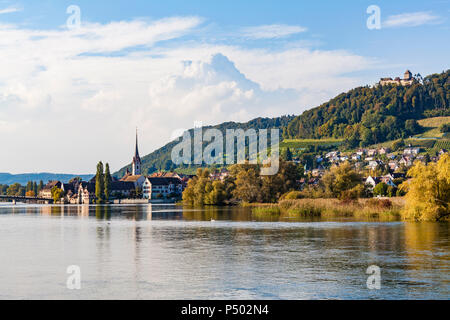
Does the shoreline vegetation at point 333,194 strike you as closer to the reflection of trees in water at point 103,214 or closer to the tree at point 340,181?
the tree at point 340,181

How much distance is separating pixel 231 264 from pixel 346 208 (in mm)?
36609

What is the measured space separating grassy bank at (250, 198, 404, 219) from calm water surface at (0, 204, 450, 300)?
43.2 feet

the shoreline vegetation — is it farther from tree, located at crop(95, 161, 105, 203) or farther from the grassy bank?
tree, located at crop(95, 161, 105, 203)

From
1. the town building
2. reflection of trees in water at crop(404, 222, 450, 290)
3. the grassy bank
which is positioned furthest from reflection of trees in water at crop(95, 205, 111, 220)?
the town building

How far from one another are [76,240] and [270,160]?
6397cm

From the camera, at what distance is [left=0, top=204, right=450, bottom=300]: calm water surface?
63.5 feet

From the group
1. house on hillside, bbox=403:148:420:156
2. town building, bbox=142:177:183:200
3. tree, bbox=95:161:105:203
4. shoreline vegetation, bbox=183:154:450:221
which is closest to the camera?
shoreline vegetation, bbox=183:154:450:221

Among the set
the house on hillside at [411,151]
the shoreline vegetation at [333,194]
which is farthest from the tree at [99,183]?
the house on hillside at [411,151]

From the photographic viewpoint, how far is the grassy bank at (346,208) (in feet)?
180

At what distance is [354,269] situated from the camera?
23594 millimetres

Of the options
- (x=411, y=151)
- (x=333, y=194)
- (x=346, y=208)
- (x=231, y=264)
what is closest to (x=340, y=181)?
(x=333, y=194)

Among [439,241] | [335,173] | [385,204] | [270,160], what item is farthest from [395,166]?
[439,241]

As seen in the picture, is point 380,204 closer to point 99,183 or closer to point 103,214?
point 103,214

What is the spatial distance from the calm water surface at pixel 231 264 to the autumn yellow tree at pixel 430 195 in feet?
21.8
